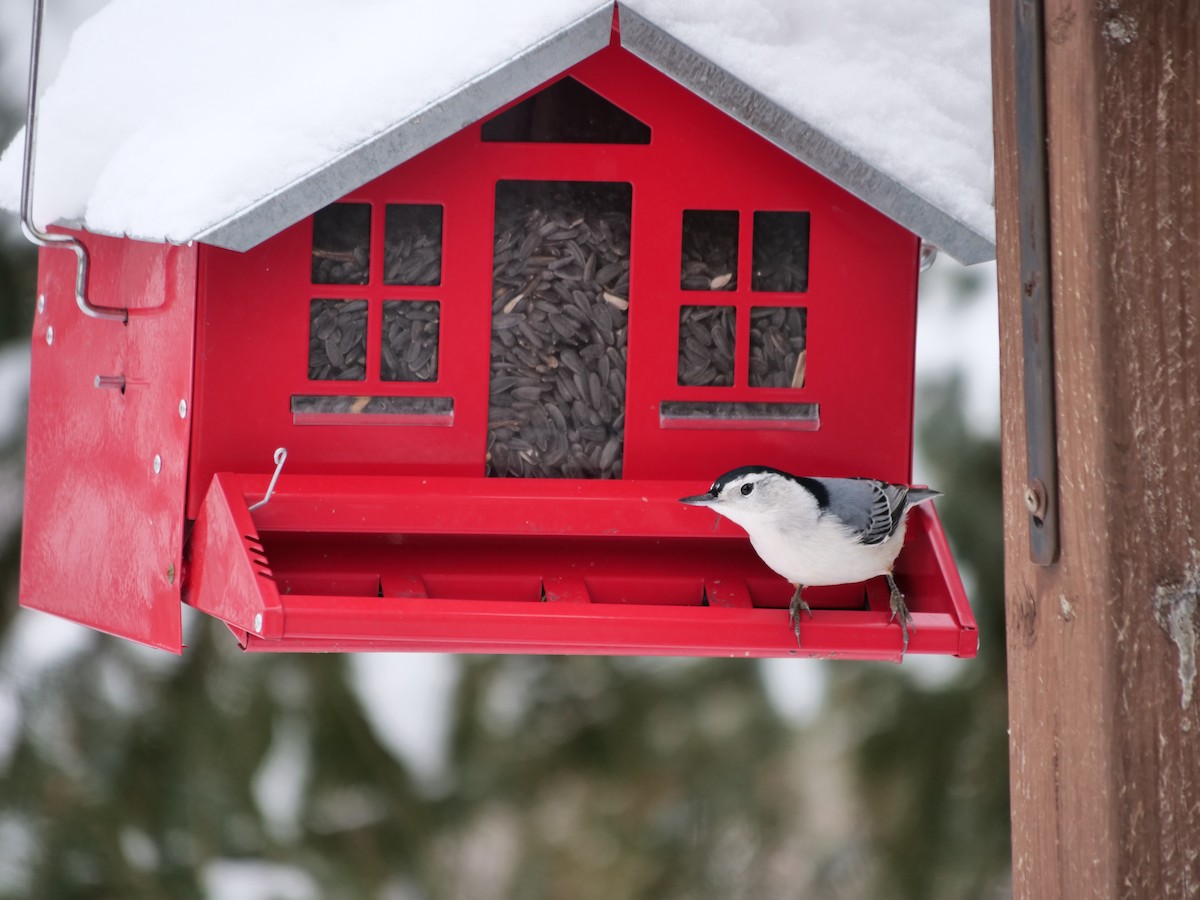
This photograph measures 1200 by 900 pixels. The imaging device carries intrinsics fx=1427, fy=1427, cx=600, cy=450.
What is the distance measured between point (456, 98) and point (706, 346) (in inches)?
23.4

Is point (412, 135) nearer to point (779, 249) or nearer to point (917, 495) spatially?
point (779, 249)

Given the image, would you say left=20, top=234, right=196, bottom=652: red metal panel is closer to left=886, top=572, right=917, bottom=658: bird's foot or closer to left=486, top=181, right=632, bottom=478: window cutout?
left=486, top=181, right=632, bottom=478: window cutout

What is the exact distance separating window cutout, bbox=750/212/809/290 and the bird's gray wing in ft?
1.15

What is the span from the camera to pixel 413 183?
221 centimetres

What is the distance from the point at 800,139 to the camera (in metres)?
2.09

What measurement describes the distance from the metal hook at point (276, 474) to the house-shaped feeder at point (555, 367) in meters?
0.01

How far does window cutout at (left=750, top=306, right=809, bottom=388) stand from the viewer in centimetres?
232

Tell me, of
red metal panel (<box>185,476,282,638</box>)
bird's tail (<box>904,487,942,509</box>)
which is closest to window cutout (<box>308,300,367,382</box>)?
red metal panel (<box>185,476,282,638</box>)

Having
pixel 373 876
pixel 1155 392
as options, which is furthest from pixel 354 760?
pixel 1155 392

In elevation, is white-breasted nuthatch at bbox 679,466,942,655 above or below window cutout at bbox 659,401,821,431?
below

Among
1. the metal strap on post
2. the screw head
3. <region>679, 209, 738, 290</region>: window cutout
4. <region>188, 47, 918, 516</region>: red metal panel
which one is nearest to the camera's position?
the screw head

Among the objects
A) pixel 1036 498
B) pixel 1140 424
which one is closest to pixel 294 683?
pixel 1036 498

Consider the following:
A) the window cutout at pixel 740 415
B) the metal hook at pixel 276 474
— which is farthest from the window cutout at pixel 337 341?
the window cutout at pixel 740 415

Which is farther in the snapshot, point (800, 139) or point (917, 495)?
point (917, 495)
